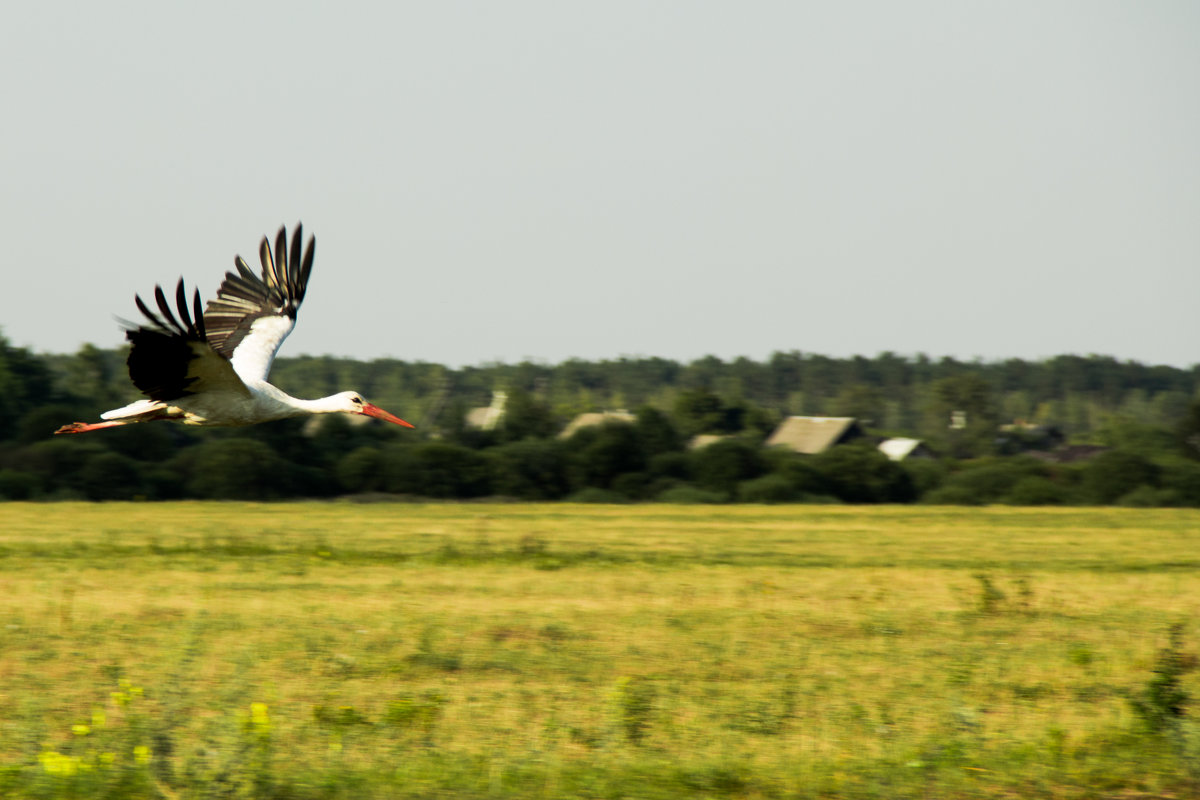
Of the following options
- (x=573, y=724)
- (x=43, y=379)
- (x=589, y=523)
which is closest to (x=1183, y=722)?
(x=573, y=724)

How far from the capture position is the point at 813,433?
229 feet

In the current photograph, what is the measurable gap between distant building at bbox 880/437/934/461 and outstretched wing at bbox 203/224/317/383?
59429 mm

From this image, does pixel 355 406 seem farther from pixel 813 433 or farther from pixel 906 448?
pixel 906 448

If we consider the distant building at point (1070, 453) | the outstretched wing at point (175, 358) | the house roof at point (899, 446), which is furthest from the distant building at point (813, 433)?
the outstretched wing at point (175, 358)

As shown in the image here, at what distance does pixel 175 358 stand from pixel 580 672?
4.46 m

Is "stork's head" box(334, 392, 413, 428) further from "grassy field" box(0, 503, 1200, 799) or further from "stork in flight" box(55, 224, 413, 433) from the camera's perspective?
"grassy field" box(0, 503, 1200, 799)

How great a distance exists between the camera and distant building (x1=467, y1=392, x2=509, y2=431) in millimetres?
57400

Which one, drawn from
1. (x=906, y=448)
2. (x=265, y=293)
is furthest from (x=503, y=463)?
(x=265, y=293)

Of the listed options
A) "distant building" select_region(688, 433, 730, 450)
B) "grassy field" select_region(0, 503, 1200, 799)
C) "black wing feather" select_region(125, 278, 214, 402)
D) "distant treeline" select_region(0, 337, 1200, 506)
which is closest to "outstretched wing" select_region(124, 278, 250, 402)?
"black wing feather" select_region(125, 278, 214, 402)

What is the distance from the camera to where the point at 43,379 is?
51.6 meters

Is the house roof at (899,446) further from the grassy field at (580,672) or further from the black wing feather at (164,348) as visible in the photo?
the black wing feather at (164,348)

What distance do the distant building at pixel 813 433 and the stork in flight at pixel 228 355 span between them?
184 feet

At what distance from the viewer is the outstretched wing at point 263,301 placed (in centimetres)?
1245

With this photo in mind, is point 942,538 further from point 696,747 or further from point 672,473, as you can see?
point 696,747
